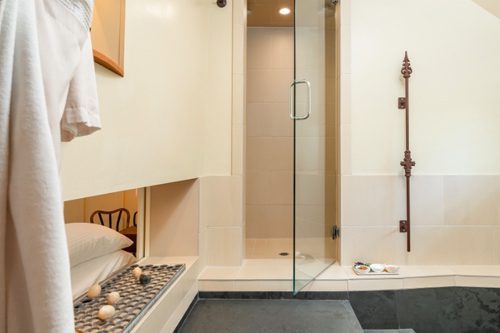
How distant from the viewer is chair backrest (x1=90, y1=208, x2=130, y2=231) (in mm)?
1527

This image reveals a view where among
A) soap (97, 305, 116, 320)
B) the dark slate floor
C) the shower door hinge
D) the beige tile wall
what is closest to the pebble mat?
soap (97, 305, 116, 320)

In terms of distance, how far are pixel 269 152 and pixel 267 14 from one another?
1340 millimetres

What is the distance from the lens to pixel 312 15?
67.4 inches

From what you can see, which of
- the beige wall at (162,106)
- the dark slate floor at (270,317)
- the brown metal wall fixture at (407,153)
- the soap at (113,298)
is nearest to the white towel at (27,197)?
the beige wall at (162,106)

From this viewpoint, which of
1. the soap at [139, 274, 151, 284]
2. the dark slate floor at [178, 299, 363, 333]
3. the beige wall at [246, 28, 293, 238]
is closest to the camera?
the soap at [139, 274, 151, 284]

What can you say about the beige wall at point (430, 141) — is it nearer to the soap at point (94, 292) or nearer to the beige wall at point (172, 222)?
the beige wall at point (172, 222)

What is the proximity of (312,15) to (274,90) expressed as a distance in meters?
1.11

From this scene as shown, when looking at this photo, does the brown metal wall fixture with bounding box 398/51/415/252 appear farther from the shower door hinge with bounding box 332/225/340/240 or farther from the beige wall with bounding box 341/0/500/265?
the shower door hinge with bounding box 332/225/340/240

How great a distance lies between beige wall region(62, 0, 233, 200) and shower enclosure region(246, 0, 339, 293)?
1.85ft

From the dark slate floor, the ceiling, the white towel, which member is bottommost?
the dark slate floor

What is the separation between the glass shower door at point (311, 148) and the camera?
4.97 ft

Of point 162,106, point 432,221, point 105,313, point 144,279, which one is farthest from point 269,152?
point 105,313

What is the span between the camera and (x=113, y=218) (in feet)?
5.46

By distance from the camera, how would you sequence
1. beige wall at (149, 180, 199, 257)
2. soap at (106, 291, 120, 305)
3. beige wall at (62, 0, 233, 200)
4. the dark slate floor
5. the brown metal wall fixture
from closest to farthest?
beige wall at (62, 0, 233, 200), soap at (106, 291, 120, 305), the dark slate floor, beige wall at (149, 180, 199, 257), the brown metal wall fixture
